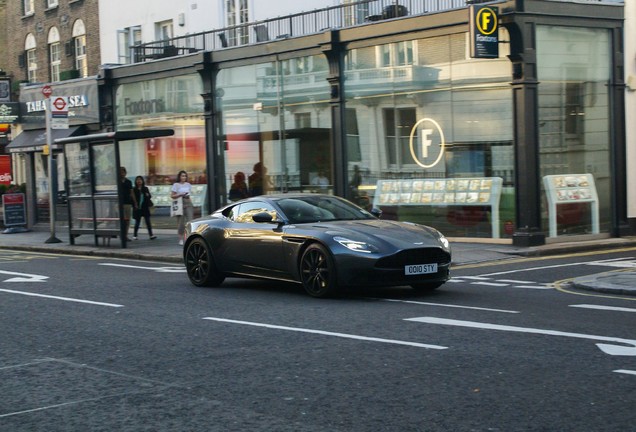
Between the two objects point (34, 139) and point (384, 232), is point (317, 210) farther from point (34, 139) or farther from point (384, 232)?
point (34, 139)

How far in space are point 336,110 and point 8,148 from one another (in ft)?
53.6

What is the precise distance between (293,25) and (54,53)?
1448cm

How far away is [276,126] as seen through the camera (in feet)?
88.6

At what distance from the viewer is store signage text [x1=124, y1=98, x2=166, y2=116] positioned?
30688 mm

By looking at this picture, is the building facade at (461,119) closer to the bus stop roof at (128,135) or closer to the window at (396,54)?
the window at (396,54)

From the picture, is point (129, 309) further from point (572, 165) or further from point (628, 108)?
point (628, 108)

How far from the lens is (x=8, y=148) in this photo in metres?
36.7

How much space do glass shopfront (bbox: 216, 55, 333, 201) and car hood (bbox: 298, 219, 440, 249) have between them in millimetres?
11760

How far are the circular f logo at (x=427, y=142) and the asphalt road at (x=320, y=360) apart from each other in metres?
8.45

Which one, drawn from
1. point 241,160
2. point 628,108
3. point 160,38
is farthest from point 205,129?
point 628,108

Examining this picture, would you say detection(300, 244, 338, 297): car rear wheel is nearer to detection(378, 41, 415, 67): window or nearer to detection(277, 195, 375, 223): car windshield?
detection(277, 195, 375, 223): car windshield

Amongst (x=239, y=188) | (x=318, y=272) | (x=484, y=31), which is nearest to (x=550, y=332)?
(x=318, y=272)

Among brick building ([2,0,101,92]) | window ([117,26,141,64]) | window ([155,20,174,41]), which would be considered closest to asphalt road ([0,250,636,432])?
window ([155,20,174,41])

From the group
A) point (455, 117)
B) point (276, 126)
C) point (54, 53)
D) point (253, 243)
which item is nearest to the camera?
point (253, 243)
